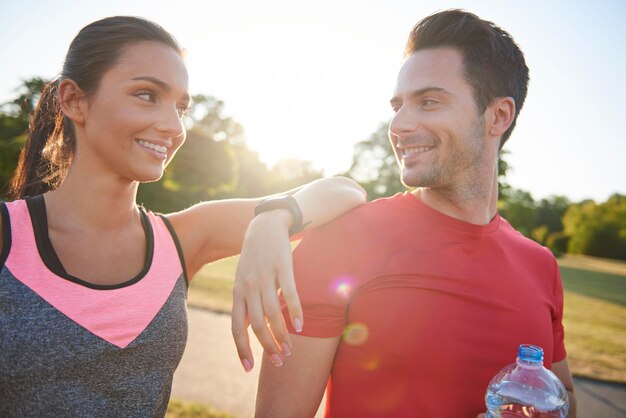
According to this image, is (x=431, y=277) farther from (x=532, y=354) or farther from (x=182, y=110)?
(x=182, y=110)

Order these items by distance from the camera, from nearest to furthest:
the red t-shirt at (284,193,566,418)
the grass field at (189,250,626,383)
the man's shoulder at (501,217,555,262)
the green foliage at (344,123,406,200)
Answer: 1. the red t-shirt at (284,193,566,418)
2. the man's shoulder at (501,217,555,262)
3. the grass field at (189,250,626,383)
4. the green foliage at (344,123,406,200)

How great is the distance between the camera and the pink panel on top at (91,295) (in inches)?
60.9

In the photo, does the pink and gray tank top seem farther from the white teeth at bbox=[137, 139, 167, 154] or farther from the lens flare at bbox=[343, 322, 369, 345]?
the lens flare at bbox=[343, 322, 369, 345]

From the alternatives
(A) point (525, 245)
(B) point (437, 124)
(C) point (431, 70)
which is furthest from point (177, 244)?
(A) point (525, 245)

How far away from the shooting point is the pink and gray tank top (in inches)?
57.8

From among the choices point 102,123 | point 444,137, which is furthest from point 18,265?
point 444,137

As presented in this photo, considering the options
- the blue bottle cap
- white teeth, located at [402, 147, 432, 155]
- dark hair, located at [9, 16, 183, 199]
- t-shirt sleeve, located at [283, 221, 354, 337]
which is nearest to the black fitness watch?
t-shirt sleeve, located at [283, 221, 354, 337]

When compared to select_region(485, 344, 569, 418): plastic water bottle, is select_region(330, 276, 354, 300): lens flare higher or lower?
higher

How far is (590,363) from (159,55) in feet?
27.9

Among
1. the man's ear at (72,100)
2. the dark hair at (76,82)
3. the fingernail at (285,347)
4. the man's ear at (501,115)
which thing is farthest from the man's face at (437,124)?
the man's ear at (72,100)

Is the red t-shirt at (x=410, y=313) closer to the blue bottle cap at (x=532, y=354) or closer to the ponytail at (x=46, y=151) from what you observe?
the blue bottle cap at (x=532, y=354)

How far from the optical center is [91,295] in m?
1.65

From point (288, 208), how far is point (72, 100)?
4.21 feet

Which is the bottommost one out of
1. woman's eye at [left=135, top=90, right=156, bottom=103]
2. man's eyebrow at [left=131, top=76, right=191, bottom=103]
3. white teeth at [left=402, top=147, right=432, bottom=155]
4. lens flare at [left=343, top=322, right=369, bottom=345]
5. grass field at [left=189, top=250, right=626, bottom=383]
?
grass field at [left=189, top=250, right=626, bottom=383]
